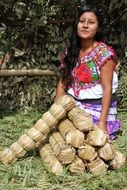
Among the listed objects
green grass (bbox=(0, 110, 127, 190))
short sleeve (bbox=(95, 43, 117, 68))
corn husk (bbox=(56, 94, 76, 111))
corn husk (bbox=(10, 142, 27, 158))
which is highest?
short sleeve (bbox=(95, 43, 117, 68))

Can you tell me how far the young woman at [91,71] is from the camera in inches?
165

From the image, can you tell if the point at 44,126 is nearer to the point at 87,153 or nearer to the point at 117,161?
the point at 87,153

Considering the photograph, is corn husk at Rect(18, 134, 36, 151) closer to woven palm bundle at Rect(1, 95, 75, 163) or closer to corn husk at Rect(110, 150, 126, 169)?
woven palm bundle at Rect(1, 95, 75, 163)

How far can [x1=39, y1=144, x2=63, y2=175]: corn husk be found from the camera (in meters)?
3.65

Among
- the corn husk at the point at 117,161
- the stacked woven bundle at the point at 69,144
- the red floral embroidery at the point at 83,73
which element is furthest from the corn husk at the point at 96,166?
the red floral embroidery at the point at 83,73

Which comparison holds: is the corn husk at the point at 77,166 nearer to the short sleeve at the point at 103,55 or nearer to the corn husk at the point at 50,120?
the corn husk at the point at 50,120

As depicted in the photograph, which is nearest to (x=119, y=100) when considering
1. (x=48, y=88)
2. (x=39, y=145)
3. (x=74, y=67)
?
(x=48, y=88)

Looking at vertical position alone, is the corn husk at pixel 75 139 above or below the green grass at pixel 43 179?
above

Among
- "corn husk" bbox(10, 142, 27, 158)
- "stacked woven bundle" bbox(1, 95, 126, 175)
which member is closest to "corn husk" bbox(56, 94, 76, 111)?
"stacked woven bundle" bbox(1, 95, 126, 175)

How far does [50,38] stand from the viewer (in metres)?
5.42

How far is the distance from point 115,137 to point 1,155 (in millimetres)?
1199

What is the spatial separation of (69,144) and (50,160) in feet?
0.89

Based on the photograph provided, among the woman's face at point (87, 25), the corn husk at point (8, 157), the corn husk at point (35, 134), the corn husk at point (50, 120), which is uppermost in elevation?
the woman's face at point (87, 25)

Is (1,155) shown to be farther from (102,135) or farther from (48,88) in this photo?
(48,88)
